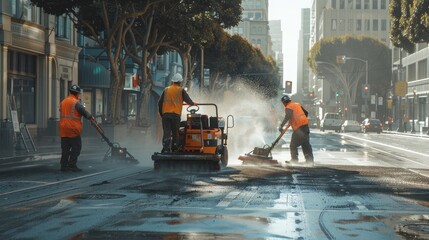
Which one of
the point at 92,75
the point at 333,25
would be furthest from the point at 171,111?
the point at 333,25

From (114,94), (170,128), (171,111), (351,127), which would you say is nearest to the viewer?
(171,111)

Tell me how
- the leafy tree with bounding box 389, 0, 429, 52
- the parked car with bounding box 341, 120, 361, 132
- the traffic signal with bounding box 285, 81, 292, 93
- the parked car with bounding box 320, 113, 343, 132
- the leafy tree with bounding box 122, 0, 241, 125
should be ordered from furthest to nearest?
the traffic signal with bounding box 285, 81, 292, 93
the parked car with bounding box 320, 113, 343, 132
the parked car with bounding box 341, 120, 361, 132
the leafy tree with bounding box 389, 0, 429, 52
the leafy tree with bounding box 122, 0, 241, 125

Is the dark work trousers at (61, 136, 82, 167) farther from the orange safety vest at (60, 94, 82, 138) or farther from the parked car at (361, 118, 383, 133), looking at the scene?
the parked car at (361, 118, 383, 133)

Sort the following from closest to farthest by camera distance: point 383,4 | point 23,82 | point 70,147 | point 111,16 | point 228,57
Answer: point 70,147 → point 23,82 → point 111,16 → point 228,57 → point 383,4

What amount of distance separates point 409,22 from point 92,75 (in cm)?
1978

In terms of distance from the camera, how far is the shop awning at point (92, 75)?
43619 mm

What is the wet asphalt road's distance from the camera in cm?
720

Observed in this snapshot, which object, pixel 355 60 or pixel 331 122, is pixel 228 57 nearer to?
pixel 331 122

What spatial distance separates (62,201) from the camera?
966cm

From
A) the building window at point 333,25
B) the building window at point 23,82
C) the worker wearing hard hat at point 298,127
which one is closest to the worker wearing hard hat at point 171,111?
the worker wearing hard hat at point 298,127

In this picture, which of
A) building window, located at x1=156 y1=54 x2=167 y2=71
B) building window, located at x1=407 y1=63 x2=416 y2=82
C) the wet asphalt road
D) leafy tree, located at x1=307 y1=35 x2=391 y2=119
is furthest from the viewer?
leafy tree, located at x1=307 y1=35 x2=391 y2=119

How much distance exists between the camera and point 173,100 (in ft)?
47.3

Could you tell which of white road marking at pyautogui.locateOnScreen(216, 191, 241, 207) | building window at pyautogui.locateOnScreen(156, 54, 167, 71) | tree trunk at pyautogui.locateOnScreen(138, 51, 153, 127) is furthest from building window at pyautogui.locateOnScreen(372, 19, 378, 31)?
white road marking at pyautogui.locateOnScreen(216, 191, 241, 207)

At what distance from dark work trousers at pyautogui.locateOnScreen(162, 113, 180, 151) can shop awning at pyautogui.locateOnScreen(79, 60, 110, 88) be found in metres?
30.0
